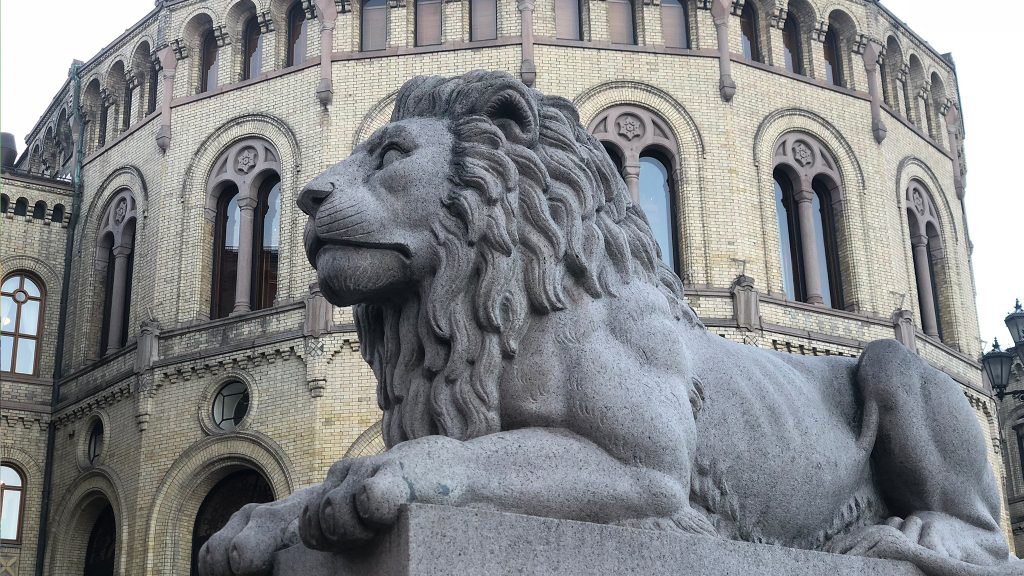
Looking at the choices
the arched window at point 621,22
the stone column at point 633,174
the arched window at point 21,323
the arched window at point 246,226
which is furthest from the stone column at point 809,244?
the arched window at point 21,323

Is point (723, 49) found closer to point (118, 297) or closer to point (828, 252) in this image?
point (828, 252)

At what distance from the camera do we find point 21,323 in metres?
27.5

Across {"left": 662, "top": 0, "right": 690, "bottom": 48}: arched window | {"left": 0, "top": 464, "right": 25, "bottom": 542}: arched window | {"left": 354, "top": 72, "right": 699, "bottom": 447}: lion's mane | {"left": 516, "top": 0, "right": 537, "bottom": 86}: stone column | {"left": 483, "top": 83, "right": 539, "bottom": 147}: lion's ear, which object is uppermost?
{"left": 662, "top": 0, "right": 690, "bottom": 48}: arched window

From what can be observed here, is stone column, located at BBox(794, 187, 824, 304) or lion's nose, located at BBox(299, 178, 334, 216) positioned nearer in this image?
lion's nose, located at BBox(299, 178, 334, 216)

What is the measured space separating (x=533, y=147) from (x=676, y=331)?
25.5 inches

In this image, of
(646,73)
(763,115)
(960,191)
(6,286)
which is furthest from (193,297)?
(960,191)

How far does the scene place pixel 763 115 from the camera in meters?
24.9

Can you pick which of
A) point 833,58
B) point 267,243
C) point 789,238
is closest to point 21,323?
point 267,243

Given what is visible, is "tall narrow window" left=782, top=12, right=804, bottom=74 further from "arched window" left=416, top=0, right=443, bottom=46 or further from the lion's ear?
the lion's ear

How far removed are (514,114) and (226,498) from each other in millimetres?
21179

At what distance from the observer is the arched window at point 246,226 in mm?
24328

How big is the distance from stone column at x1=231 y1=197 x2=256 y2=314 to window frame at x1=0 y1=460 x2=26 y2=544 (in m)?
6.22

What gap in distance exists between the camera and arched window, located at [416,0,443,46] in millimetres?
24812

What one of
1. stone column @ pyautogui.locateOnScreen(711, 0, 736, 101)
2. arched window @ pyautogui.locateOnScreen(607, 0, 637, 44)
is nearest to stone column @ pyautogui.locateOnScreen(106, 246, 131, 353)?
arched window @ pyautogui.locateOnScreen(607, 0, 637, 44)
